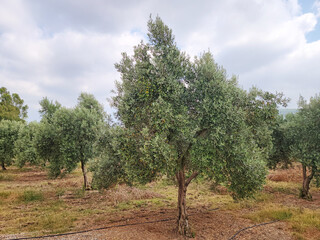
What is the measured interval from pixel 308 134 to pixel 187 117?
19020 millimetres

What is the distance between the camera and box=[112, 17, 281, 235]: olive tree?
11484mm

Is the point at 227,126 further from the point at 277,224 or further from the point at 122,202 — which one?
the point at 122,202

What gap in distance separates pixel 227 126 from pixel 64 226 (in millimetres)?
15239

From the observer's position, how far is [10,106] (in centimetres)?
6894

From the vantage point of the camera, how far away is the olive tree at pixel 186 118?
1148 cm

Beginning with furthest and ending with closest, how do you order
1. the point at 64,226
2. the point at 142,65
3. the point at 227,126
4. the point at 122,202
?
the point at 122,202, the point at 64,226, the point at 142,65, the point at 227,126

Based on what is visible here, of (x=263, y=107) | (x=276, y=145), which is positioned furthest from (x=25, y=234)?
(x=276, y=145)

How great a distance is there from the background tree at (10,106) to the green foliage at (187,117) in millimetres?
69433

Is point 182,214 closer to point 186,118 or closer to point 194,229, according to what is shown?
point 194,229

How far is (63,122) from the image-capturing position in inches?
1046

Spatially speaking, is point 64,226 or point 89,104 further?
point 89,104

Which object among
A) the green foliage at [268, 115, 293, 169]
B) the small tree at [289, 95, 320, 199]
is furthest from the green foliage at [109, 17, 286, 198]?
the green foliage at [268, 115, 293, 169]

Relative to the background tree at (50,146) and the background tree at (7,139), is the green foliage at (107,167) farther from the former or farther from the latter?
the background tree at (7,139)

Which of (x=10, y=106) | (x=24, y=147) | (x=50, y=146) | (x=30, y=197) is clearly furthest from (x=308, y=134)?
(x=10, y=106)
